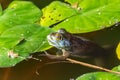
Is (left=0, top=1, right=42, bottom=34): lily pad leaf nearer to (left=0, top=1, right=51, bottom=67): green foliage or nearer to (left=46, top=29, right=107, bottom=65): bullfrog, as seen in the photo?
(left=0, top=1, right=51, bottom=67): green foliage

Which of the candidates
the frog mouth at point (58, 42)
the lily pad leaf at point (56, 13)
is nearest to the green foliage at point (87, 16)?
the lily pad leaf at point (56, 13)

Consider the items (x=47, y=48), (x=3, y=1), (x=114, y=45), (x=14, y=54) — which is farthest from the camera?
(x=3, y=1)

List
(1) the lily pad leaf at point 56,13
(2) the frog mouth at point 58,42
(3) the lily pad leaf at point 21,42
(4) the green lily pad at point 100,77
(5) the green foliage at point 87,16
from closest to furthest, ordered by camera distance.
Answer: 1. (4) the green lily pad at point 100,77
2. (3) the lily pad leaf at point 21,42
3. (2) the frog mouth at point 58,42
4. (5) the green foliage at point 87,16
5. (1) the lily pad leaf at point 56,13

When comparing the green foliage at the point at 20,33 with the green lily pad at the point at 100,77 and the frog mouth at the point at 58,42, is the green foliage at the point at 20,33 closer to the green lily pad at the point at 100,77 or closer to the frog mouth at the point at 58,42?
the frog mouth at the point at 58,42

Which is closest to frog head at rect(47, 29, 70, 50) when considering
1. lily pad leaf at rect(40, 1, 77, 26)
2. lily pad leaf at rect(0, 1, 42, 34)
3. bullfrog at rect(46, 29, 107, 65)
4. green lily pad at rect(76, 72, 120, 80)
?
bullfrog at rect(46, 29, 107, 65)

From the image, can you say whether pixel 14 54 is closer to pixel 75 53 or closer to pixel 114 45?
pixel 75 53

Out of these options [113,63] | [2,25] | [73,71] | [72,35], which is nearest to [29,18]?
[2,25]
